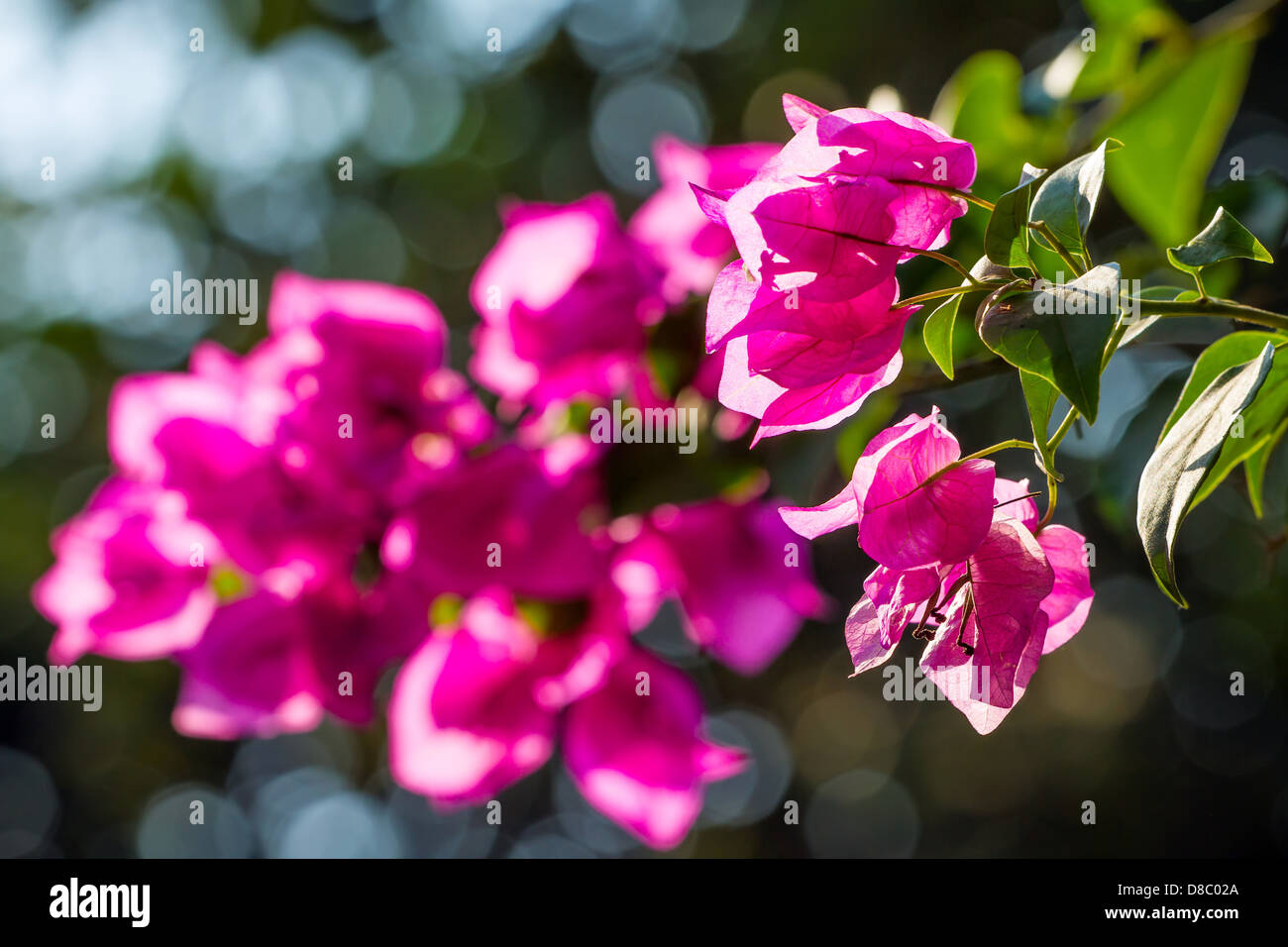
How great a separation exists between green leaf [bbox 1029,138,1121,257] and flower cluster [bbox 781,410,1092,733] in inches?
2.3

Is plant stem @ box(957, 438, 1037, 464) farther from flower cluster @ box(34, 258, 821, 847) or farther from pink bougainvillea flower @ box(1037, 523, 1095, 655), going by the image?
flower cluster @ box(34, 258, 821, 847)

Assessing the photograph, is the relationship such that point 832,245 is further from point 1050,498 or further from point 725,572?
point 725,572

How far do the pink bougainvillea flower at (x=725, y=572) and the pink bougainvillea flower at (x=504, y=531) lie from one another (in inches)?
1.5

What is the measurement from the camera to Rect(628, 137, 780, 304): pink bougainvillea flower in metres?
0.52

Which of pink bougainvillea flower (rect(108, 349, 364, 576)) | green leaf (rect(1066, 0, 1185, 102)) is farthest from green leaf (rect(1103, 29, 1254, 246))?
pink bougainvillea flower (rect(108, 349, 364, 576))

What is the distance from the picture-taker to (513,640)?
0.52 meters

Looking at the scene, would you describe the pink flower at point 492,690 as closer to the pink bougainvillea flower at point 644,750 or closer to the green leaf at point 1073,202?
the pink bougainvillea flower at point 644,750

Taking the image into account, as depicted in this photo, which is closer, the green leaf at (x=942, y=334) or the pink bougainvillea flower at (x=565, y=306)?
the green leaf at (x=942, y=334)

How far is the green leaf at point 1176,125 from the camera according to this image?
0.55 metres

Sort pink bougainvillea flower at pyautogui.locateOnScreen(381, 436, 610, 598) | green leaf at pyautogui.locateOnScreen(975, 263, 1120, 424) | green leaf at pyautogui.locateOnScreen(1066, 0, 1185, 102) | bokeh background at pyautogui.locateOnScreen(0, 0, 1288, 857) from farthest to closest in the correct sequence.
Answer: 1. bokeh background at pyautogui.locateOnScreen(0, 0, 1288, 857)
2. green leaf at pyautogui.locateOnScreen(1066, 0, 1185, 102)
3. pink bougainvillea flower at pyautogui.locateOnScreen(381, 436, 610, 598)
4. green leaf at pyautogui.locateOnScreen(975, 263, 1120, 424)

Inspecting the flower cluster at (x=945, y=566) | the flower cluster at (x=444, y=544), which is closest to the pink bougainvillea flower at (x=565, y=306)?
the flower cluster at (x=444, y=544)

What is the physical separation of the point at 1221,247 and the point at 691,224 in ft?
0.97

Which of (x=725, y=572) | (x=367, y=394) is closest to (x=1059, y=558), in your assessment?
(x=725, y=572)
